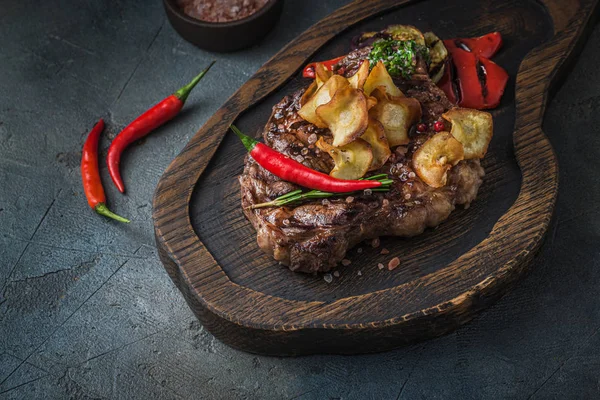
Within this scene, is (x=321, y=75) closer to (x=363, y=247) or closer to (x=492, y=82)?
(x=363, y=247)

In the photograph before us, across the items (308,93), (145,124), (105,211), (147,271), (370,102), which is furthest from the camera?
(145,124)

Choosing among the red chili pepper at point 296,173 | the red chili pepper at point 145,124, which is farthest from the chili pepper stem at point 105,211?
the red chili pepper at point 296,173

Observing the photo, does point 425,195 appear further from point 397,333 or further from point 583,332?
point 583,332

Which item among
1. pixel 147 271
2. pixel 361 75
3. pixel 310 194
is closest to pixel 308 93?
pixel 361 75

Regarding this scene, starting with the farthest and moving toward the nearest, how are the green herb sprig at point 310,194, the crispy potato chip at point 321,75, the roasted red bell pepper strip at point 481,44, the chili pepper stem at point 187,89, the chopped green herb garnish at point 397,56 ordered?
the chili pepper stem at point 187,89, the roasted red bell pepper strip at point 481,44, the chopped green herb garnish at point 397,56, the crispy potato chip at point 321,75, the green herb sprig at point 310,194

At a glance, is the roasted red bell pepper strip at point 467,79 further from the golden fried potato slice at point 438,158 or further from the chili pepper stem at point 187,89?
the chili pepper stem at point 187,89

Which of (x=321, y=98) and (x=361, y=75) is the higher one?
(x=361, y=75)

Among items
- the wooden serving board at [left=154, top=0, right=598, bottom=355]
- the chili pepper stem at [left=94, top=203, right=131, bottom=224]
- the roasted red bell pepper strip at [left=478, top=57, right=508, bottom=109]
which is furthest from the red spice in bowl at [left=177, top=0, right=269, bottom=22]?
the roasted red bell pepper strip at [left=478, top=57, right=508, bottom=109]
